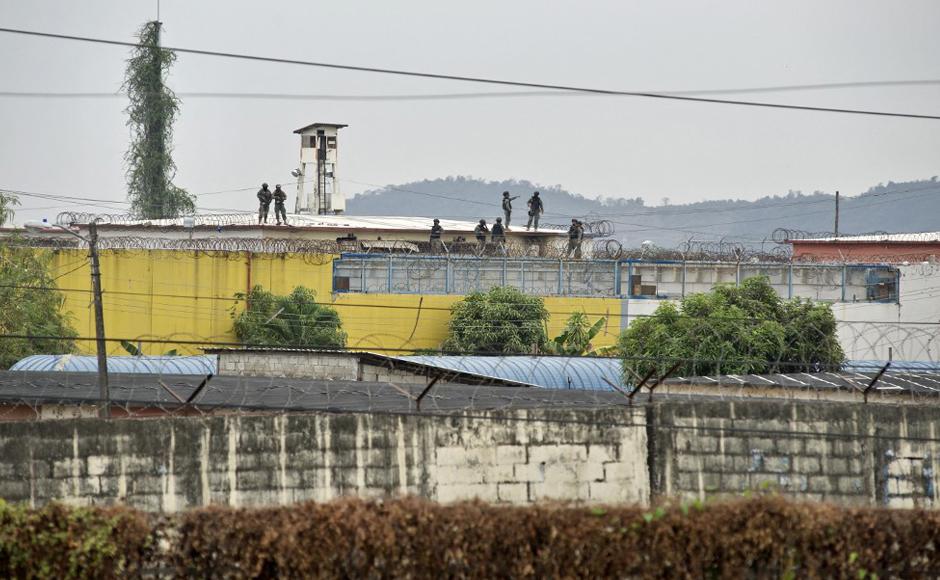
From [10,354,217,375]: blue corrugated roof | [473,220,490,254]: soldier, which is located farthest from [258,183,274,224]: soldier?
[10,354,217,375]: blue corrugated roof

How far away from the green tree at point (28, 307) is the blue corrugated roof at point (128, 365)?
524 centimetres

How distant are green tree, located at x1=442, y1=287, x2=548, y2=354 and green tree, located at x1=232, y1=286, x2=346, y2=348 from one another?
3331 millimetres

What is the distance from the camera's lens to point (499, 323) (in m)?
35.1

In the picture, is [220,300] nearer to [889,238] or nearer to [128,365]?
[128,365]

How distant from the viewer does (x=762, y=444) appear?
Answer: 15406mm

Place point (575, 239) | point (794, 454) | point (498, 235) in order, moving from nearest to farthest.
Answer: point (794, 454) < point (575, 239) < point (498, 235)

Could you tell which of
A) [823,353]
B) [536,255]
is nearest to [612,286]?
[536,255]

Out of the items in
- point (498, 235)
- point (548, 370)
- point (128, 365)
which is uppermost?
point (498, 235)

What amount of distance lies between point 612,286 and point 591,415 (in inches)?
936

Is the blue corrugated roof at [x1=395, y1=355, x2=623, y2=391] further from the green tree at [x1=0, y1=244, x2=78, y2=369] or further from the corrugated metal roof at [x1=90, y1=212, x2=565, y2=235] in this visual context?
the corrugated metal roof at [x1=90, y1=212, x2=565, y2=235]

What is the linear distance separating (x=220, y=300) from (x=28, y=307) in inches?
215

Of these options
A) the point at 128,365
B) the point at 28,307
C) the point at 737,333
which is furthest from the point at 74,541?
the point at 28,307

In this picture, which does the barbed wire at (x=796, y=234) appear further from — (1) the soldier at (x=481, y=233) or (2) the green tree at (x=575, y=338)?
(1) the soldier at (x=481, y=233)

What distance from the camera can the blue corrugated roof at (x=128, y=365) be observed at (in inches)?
1035
